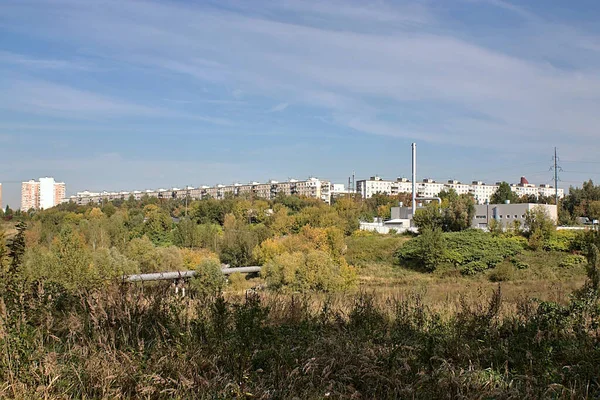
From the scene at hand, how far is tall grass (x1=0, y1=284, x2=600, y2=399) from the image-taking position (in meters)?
3.63

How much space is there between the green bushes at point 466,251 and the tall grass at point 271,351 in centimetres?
4374

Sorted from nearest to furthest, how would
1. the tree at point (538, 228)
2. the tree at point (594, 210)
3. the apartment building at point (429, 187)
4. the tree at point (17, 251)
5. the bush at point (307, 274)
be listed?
the tree at point (17, 251) < the bush at point (307, 274) < the tree at point (538, 228) < the tree at point (594, 210) < the apartment building at point (429, 187)

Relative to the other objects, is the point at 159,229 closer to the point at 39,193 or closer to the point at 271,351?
the point at 271,351

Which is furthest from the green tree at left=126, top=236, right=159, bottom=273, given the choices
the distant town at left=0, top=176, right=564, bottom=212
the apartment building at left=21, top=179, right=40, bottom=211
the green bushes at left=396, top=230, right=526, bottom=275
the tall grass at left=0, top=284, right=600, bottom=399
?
the apartment building at left=21, top=179, right=40, bottom=211

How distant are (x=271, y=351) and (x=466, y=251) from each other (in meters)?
47.4

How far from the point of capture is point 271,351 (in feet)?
13.7

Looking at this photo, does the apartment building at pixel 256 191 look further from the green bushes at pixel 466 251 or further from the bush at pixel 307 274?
the bush at pixel 307 274

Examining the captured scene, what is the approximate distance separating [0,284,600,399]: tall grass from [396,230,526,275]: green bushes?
43741 mm

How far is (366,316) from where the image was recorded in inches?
224

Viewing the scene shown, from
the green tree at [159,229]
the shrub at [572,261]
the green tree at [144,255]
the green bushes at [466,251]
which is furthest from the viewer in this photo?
the green tree at [159,229]

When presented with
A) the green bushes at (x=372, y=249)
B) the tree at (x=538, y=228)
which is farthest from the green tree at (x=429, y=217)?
the tree at (x=538, y=228)

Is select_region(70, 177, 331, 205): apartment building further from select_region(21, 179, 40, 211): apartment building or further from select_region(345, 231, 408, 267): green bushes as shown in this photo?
select_region(345, 231, 408, 267): green bushes

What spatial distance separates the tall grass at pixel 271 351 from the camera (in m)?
3.63

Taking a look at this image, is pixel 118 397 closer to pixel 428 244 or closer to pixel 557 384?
pixel 557 384
